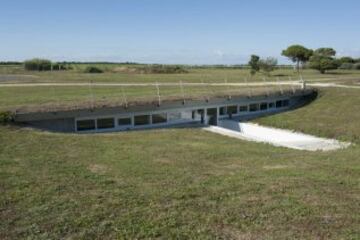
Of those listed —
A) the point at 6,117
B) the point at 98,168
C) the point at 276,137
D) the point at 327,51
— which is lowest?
the point at 276,137

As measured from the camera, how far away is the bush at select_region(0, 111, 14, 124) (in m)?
17.9

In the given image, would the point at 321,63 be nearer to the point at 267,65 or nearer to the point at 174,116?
the point at 267,65

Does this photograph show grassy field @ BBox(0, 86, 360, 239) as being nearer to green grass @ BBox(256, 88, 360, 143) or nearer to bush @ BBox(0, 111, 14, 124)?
bush @ BBox(0, 111, 14, 124)

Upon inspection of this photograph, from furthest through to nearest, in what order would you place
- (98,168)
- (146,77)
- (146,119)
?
1. (146,77)
2. (146,119)
3. (98,168)

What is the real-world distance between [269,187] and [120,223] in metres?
3.75

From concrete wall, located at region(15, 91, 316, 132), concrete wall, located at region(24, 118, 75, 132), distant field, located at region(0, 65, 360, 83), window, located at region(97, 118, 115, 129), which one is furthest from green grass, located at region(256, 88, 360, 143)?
distant field, located at region(0, 65, 360, 83)

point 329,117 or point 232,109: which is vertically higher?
point 232,109

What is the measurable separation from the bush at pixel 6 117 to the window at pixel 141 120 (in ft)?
24.0

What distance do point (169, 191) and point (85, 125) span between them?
13.8 m

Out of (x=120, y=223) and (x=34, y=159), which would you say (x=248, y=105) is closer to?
(x=34, y=159)

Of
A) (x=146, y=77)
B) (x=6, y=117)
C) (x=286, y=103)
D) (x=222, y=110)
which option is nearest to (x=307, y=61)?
(x=146, y=77)

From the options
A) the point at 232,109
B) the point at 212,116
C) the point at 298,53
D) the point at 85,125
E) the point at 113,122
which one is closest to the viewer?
the point at 85,125

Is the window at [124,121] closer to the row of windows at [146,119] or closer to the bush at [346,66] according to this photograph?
the row of windows at [146,119]

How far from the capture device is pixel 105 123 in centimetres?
2283
